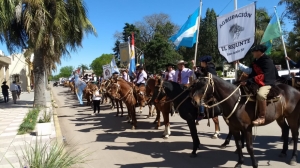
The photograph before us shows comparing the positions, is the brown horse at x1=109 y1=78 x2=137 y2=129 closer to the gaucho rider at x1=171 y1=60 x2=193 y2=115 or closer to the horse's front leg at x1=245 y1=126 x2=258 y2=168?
the gaucho rider at x1=171 y1=60 x2=193 y2=115

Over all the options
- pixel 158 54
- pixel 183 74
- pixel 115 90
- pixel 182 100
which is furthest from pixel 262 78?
pixel 158 54

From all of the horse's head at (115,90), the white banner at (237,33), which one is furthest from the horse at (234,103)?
the horse's head at (115,90)

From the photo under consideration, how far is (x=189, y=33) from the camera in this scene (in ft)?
31.5

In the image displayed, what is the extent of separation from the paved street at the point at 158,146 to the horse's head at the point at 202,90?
1.63m

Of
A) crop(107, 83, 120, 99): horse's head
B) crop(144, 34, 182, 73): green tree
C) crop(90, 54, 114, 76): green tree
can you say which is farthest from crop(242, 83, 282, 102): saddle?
crop(90, 54, 114, 76): green tree

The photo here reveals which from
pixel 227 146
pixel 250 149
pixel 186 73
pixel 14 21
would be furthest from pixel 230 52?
pixel 14 21

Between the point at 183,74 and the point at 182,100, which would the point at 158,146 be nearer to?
the point at 182,100

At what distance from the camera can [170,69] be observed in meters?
9.80

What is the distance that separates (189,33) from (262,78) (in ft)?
15.6

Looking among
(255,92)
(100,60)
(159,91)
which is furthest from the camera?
(100,60)

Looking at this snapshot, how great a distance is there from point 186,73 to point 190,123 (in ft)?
8.30

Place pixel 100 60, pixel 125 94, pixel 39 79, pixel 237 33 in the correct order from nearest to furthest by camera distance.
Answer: pixel 237 33 → pixel 125 94 → pixel 39 79 → pixel 100 60

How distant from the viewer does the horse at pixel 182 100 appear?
676 centimetres

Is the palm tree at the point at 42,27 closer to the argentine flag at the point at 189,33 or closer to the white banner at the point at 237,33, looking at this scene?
the argentine flag at the point at 189,33
